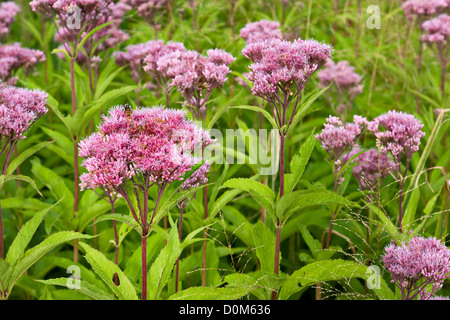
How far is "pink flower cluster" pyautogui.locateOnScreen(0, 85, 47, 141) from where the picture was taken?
2.01 meters

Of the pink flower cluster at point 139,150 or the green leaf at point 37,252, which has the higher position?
the pink flower cluster at point 139,150

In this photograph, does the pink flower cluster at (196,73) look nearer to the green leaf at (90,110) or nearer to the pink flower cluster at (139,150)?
the green leaf at (90,110)

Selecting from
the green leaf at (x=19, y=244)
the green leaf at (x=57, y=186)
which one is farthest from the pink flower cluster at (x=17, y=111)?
the green leaf at (x=57, y=186)

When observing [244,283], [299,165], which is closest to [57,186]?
[244,283]

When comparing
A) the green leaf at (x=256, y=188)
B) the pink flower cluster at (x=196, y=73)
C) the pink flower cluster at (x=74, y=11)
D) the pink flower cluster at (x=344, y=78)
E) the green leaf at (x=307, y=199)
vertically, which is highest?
the pink flower cluster at (x=74, y=11)

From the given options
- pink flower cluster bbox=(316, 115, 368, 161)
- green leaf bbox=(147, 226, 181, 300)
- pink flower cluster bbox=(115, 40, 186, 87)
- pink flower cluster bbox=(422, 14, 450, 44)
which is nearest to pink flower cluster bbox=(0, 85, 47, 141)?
green leaf bbox=(147, 226, 181, 300)

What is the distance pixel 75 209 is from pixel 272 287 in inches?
49.6

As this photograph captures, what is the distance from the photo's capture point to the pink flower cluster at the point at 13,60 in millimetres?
3180

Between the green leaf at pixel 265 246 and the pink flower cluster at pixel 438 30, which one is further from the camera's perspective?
the pink flower cluster at pixel 438 30

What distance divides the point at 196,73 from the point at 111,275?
1184 mm

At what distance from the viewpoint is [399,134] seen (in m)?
2.48

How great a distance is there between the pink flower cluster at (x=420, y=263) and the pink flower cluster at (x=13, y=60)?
2.58 metres

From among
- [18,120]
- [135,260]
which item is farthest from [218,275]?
[18,120]

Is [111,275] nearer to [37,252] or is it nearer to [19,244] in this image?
[37,252]
